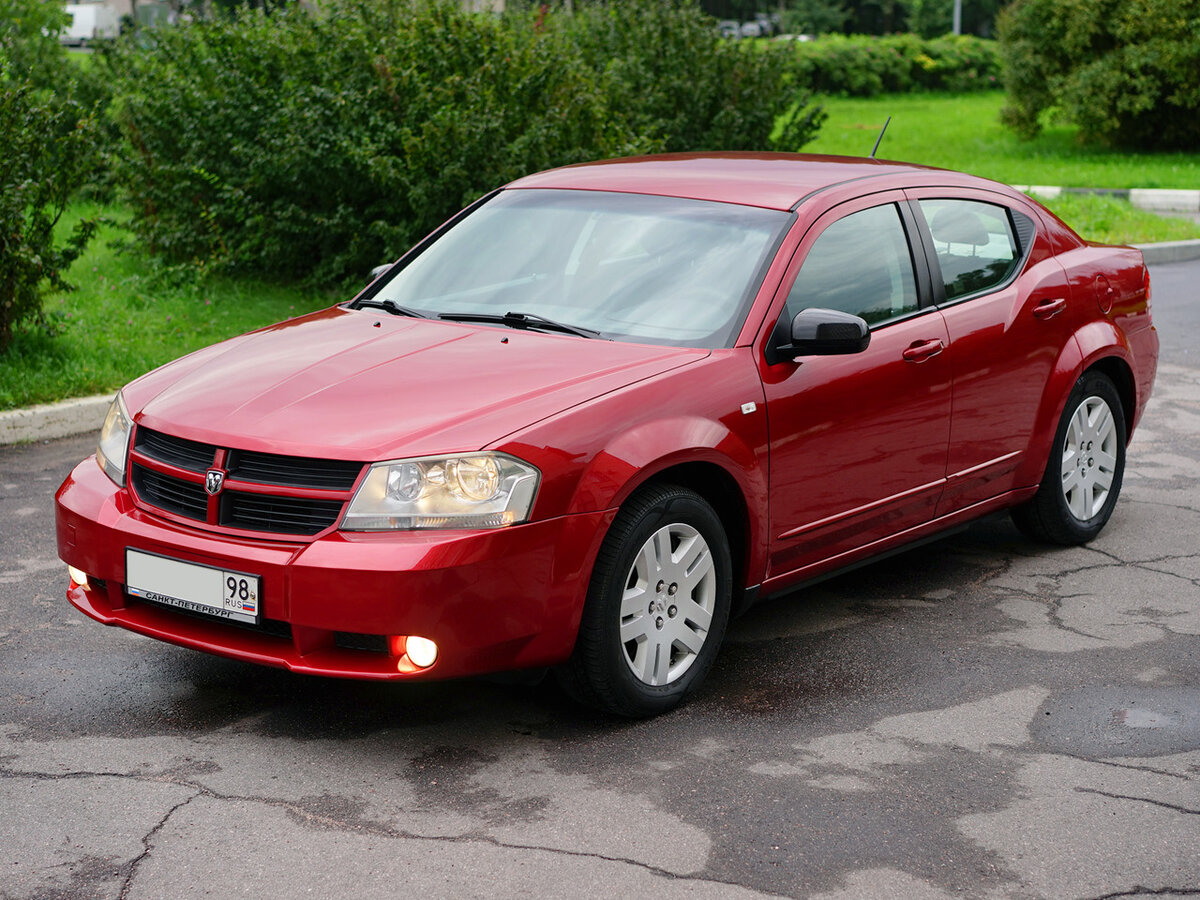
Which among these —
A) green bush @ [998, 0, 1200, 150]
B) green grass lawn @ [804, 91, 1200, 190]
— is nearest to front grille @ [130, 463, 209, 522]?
green grass lawn @ [804, 91, 1200, 190]

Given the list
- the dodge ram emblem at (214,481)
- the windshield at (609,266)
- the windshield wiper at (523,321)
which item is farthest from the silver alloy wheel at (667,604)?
the dodge ram emblem at (214,481)

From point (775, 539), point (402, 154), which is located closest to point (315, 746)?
point (775, 539)

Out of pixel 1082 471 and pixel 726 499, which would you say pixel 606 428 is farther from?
pixel 1082 471

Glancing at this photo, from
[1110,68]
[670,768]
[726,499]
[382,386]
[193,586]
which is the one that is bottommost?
[670,768]

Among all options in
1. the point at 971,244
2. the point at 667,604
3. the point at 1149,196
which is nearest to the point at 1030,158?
the point at 1149,196

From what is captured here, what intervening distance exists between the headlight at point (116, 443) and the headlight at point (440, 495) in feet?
3.12

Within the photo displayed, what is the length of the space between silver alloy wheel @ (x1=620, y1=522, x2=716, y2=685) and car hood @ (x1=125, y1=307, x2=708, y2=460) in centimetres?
50

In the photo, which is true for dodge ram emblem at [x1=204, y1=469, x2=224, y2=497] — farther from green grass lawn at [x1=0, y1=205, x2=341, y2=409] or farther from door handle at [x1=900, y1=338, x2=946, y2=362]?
green grass lawn at [x1=0, y1=205, x2=341, y2=409]

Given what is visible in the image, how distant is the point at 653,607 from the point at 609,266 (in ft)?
4.15

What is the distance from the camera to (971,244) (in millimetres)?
5543

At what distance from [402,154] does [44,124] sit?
2984 mm

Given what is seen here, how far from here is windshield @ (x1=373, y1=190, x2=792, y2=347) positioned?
4.62 metres

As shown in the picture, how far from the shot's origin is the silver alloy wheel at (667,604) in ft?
13.5

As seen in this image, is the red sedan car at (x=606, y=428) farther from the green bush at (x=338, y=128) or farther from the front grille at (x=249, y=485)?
the green bush at (x=338, y=128)
